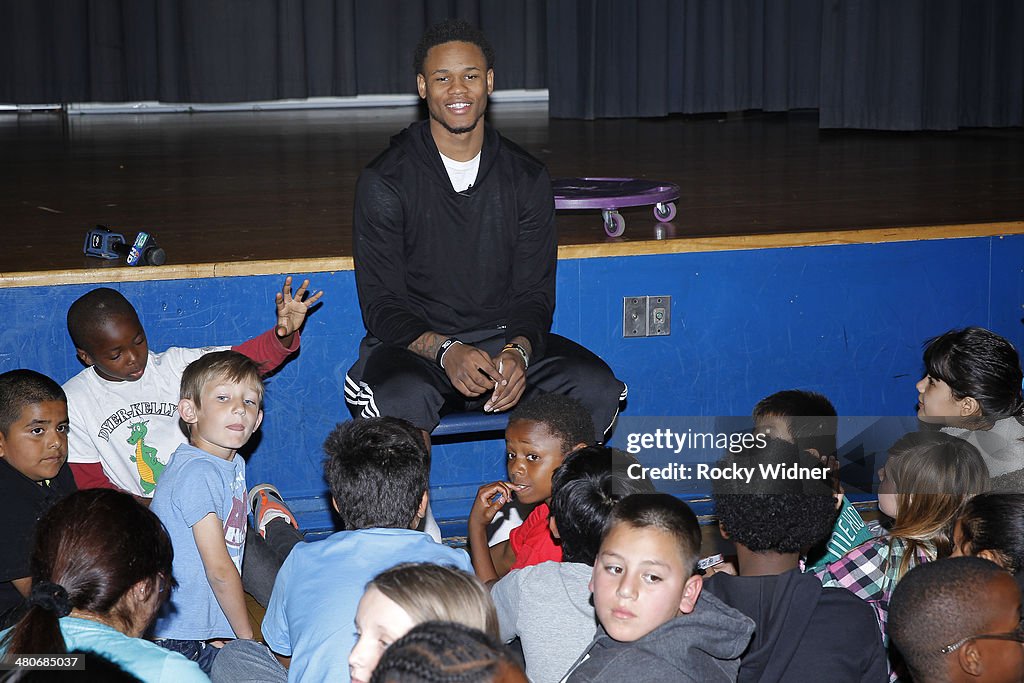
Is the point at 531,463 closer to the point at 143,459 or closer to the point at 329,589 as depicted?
the point at 329,589

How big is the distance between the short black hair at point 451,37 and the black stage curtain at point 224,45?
16.6 ft

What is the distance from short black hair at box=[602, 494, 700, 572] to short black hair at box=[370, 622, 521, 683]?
469 millimetres

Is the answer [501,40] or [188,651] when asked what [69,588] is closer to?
[188,651]

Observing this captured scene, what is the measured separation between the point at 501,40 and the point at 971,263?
16.9 ft

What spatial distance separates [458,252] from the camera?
2.50 meters

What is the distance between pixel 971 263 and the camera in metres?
3.06

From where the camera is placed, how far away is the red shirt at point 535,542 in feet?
6.23

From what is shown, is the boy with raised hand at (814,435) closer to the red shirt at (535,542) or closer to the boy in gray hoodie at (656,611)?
the red shirt at (535,542)

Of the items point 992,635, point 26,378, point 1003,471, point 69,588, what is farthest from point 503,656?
point 1003,471

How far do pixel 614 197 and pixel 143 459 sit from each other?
57.4 inches

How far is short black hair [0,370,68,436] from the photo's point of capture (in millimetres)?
1924

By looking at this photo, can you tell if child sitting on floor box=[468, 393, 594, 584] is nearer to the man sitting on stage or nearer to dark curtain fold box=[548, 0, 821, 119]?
the man sitting on stage

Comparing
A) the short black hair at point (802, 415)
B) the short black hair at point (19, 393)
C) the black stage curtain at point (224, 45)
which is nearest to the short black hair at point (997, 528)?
the short black hair at point (802, 415)

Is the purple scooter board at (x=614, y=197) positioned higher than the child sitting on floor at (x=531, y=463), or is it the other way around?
the purple scooter board at (x=614, y=197)
